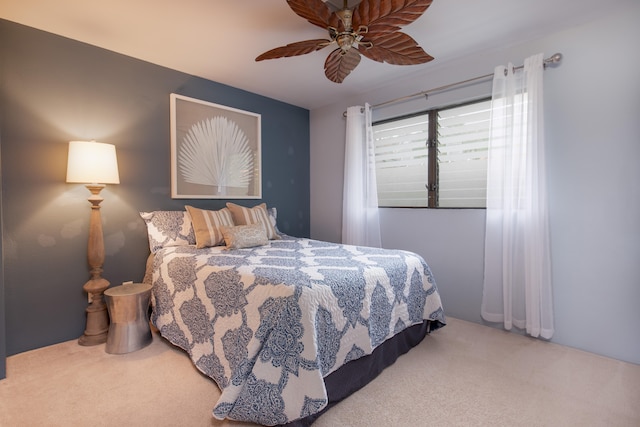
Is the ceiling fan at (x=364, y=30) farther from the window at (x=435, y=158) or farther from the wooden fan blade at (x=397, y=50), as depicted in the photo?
the window at (x=435, y=158)

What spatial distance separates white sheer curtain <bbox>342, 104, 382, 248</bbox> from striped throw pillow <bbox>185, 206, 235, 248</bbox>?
1.45m

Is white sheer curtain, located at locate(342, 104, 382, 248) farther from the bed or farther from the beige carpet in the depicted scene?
the beige carpet

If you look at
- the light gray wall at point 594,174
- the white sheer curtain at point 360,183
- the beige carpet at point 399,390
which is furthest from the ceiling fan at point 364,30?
the beige carpet at point 399,390

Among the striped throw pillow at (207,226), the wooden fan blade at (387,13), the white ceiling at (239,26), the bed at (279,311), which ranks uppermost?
the white ceiling at (239,26)

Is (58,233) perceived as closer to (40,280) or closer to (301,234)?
(40,280)

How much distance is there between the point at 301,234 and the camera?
13.9 feet

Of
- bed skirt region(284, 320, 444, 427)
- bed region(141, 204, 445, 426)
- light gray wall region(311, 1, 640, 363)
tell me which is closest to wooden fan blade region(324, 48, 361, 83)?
light gray wall region(311, 1, 640, 363)

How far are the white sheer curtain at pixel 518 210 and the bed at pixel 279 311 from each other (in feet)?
2.23

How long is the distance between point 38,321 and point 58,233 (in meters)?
0.67

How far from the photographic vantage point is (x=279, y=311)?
56.8 inches

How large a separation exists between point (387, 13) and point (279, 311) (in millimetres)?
1656

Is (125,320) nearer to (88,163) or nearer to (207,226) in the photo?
(207,226)

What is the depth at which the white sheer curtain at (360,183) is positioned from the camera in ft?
11.4

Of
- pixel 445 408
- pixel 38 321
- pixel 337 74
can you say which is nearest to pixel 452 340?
pixel 445 408
